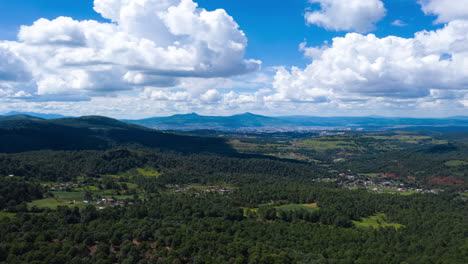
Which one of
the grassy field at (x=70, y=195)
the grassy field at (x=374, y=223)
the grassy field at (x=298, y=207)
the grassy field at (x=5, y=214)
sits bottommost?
the grassy field at (x=374, y=223)

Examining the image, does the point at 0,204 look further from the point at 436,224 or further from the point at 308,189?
the point at 436,224

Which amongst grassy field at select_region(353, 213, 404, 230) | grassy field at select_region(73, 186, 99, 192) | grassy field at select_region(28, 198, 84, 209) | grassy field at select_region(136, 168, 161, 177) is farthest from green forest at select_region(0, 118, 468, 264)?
grassy field at select_region(136, 168, 161, 177)

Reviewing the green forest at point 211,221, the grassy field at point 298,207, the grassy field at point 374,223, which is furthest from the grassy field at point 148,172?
the grassy field at point 374,223

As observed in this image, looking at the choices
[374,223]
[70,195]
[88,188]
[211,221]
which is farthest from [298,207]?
[88,188]

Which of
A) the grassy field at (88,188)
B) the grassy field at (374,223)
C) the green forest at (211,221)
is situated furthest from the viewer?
the grassy field at (88,188)

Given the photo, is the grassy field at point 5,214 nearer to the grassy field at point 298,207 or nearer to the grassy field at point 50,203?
the grassy field at point 50,203

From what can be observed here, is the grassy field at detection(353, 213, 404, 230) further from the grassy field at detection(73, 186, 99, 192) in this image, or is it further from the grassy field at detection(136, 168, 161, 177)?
the grassy field at detection(136, 168, 161, 177)

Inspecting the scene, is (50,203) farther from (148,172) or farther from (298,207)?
(148,172)

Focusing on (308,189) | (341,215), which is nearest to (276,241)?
(341,215)
